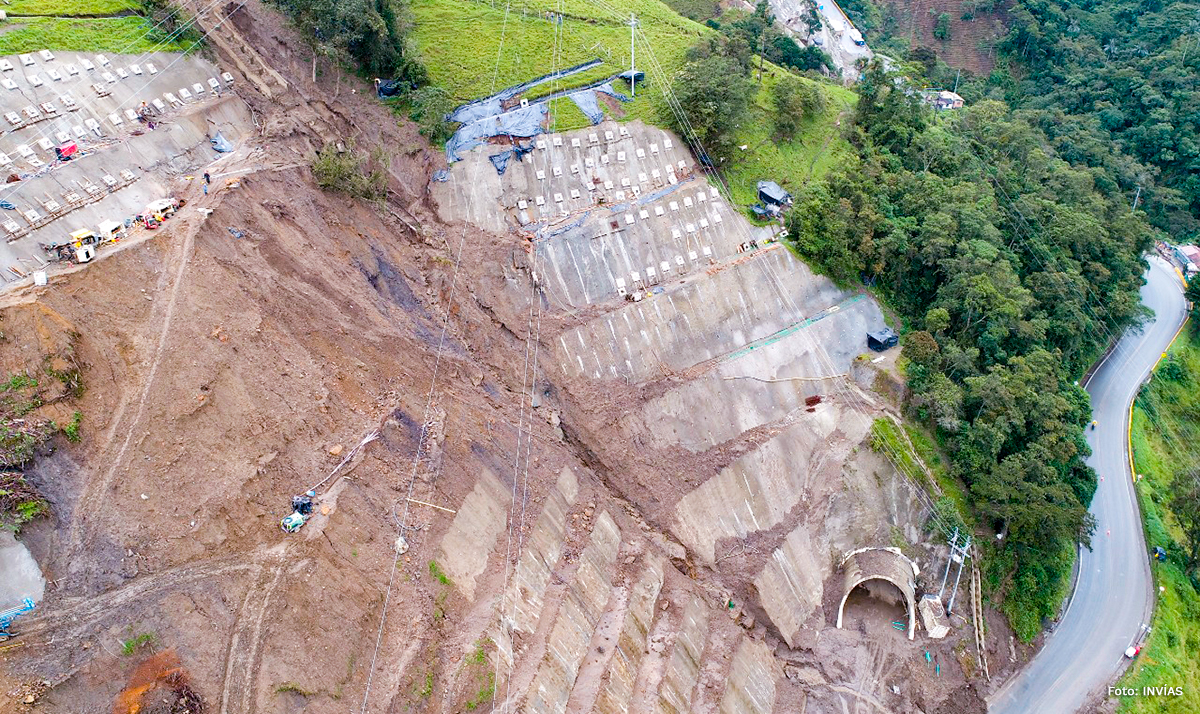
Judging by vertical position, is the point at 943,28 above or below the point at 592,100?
below

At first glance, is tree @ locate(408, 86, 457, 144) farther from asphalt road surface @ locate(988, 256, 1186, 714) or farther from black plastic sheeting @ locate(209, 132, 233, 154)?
asphalt road surface @ locate(988, 256, 1186, 714)

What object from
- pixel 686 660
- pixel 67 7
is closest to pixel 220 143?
pixel 67 7

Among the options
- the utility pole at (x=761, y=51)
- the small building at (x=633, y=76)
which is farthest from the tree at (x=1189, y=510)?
the small building at (x=633, y=76)

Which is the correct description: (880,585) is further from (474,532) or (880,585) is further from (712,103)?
(712,103)

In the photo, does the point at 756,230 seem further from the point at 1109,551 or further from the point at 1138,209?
the point at 1138,209

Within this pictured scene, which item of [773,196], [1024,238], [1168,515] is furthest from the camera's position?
[1024,238]

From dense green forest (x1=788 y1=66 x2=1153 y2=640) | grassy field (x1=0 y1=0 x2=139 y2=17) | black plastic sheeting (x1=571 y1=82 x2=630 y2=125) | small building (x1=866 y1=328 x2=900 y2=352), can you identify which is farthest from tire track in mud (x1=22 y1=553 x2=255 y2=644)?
dense green forest (x1=788 y1=66 x2=1153 y2=640)
